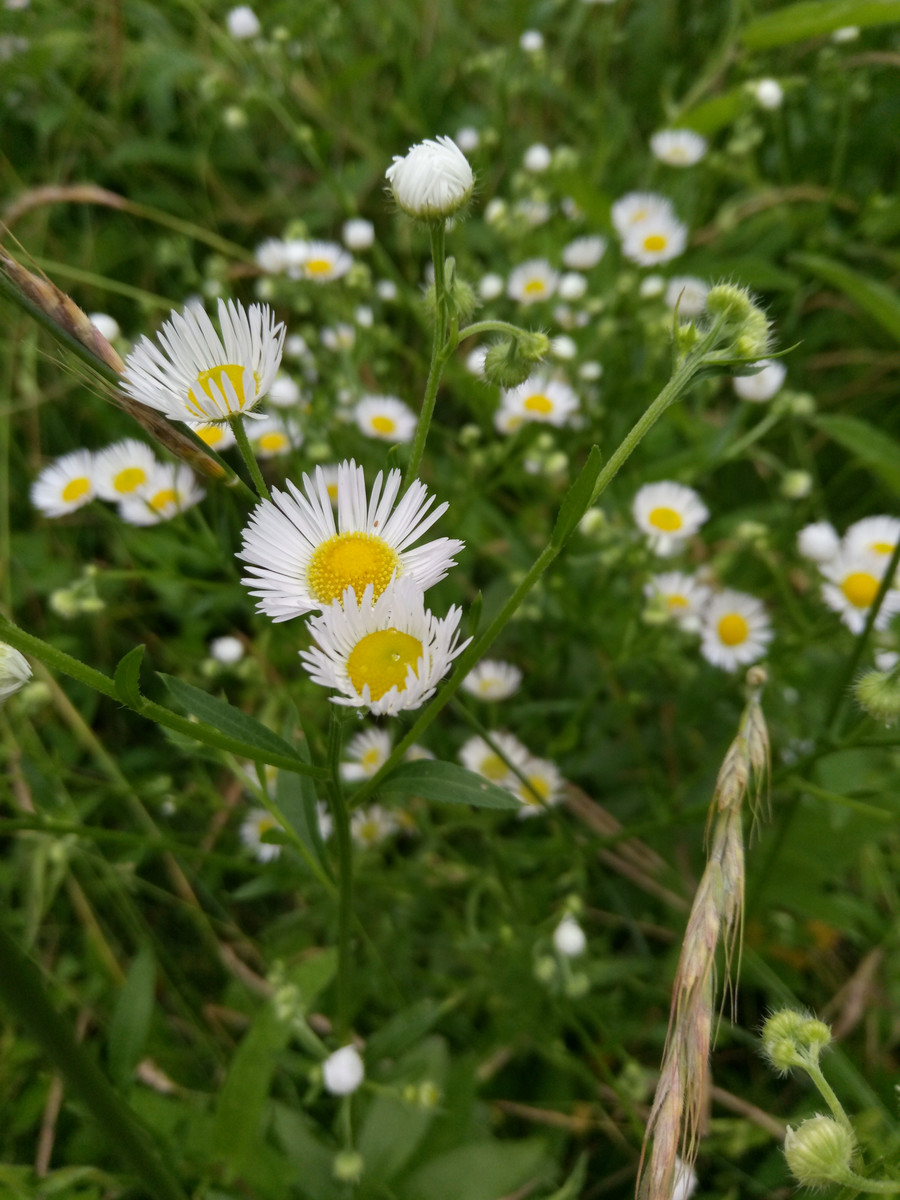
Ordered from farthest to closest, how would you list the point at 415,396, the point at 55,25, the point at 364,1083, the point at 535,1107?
the point at 55,25 < the point at 415,396 < the point at 535,1107 < the point at 364,1083

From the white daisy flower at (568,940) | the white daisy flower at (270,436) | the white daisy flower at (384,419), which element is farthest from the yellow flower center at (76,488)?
the white daisy flower at (568,940)

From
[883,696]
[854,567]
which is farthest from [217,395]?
[854,567]

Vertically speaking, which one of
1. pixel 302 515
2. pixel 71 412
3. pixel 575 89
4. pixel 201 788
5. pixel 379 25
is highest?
pixel 575 89

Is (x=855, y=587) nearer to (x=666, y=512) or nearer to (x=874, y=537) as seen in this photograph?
(x=874, y=537)

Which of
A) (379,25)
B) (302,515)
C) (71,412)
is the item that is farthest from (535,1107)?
(379,25)

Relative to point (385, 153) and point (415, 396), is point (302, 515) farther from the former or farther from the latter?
point (385, 153)

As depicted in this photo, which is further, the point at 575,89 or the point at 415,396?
the point at 575,89
